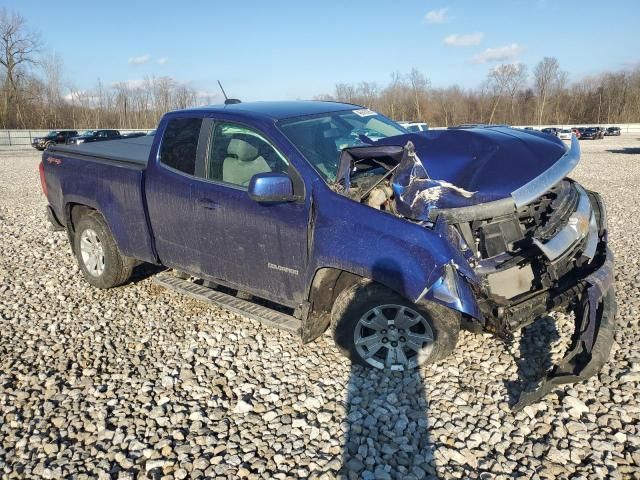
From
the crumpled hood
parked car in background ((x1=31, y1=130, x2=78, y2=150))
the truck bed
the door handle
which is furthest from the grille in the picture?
parked car in background ((x1=31, y1=130, x2=78, y2=150))

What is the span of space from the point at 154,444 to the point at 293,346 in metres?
1.51

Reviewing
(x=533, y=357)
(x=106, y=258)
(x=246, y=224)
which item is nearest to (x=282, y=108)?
(x=246, y=224)

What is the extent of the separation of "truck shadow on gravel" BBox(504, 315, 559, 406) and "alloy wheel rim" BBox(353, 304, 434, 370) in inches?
26.2

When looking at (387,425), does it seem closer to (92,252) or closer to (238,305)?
(238,305)

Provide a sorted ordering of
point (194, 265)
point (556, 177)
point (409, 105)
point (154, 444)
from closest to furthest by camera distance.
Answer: point (154, 444)
point (556, 177)
point (194, 265)
point (409, 105)

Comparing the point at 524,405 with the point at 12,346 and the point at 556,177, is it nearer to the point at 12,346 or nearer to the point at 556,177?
the point at 556,177

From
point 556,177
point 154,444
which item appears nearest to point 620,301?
point 556,177

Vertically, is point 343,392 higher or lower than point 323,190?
lower

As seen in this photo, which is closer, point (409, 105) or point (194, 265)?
point (194, 265)

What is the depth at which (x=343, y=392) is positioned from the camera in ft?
12.1

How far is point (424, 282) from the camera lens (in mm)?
3250

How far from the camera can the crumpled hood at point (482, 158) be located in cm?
346

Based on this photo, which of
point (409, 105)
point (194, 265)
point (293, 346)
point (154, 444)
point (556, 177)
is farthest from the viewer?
point (409, 105)

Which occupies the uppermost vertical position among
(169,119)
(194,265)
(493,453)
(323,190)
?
(169,119)
